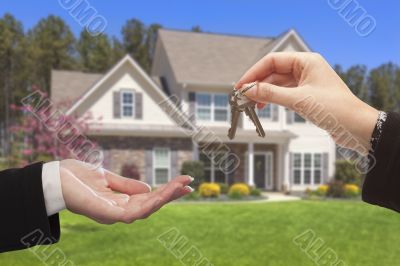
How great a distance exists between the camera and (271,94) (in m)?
2.26

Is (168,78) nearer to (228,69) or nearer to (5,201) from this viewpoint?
(228,69)

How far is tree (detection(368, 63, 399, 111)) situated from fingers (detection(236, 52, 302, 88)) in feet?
156

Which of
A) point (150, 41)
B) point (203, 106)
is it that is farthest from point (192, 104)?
point (150, 41)

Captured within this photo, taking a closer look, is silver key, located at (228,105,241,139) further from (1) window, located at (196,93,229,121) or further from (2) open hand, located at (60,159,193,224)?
(1) window, located at (196,93,229,121)

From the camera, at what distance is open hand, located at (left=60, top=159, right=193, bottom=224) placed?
6.77ft

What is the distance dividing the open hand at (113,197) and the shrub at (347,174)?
24929 mm

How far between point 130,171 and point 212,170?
4784 millimetres

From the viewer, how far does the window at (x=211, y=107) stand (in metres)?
25.0

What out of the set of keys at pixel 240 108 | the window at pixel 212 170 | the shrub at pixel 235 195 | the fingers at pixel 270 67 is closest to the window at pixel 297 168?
the window at pixel 212 170

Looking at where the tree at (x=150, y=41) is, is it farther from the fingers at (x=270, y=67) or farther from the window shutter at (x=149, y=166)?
the fingers at (x=270, y=67)

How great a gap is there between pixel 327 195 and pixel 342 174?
3.42 m

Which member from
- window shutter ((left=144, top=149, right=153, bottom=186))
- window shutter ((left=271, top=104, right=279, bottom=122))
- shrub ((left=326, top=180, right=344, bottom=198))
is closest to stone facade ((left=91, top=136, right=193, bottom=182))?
window shutter ((left=144, top=149, right=153, bottom=186))

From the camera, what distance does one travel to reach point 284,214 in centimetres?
1398

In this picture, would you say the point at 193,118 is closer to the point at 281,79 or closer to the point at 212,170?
the point at 212,170
